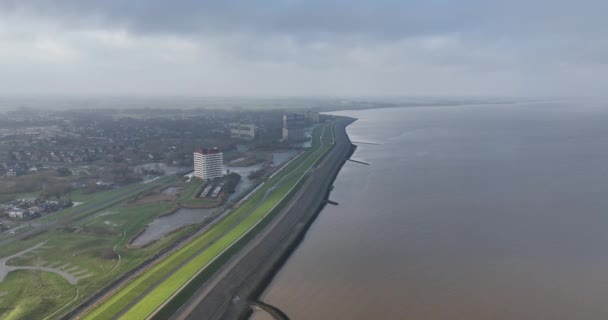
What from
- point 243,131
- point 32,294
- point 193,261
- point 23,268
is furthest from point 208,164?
point 243,131

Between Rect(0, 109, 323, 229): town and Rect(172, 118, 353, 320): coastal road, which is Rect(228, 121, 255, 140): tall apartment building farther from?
Rect(172, 118, 353, 320): coastal road

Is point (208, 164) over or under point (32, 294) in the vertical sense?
over

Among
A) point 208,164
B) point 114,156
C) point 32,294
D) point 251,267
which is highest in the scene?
point 208,164

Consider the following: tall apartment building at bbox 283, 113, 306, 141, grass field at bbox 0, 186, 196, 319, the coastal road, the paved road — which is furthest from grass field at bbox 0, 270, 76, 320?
tall apartment building at bbox 283, 113, 306, 141

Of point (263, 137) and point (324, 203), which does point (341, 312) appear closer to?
point (324, 203)

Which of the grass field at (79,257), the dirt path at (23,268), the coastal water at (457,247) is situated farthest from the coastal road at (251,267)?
the dirt path at (23,268)

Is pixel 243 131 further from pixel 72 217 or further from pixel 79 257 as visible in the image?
pixel 79 257
